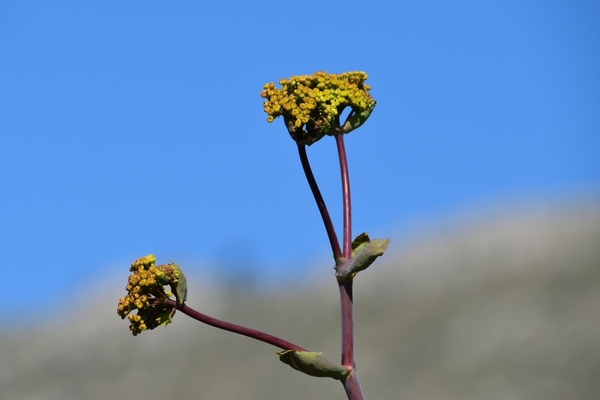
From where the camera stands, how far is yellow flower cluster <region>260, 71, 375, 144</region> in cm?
396

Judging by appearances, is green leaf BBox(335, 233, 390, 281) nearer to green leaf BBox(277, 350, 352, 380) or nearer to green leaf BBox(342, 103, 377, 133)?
green leaf BBox(277, 350, 352, 380)

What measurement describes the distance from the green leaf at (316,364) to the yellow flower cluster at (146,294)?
2.00 ft

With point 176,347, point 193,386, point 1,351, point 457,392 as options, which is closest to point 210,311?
point 176,347

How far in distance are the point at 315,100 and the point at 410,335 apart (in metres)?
41.5

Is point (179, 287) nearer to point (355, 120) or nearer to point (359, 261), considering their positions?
point (359, 261)

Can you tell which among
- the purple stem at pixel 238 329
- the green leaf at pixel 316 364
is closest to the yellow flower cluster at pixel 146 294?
the purple stem at pixel 238 329

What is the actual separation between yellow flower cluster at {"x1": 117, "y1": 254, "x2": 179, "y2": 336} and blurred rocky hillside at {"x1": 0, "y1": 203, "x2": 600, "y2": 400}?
29.5 metres

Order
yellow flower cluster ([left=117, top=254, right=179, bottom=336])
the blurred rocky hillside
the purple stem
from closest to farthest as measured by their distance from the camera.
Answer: the purple stem < yellow flower cluster ([left=117, top=254, right=179, bottom=336]) < the blurred rocky hillside

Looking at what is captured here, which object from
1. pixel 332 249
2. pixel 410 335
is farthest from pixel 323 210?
pixel 410 335

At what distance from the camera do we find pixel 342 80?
414 cm

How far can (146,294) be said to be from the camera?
388cm

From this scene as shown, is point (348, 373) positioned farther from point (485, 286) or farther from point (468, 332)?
point (485, 286)

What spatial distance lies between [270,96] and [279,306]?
51.8 m

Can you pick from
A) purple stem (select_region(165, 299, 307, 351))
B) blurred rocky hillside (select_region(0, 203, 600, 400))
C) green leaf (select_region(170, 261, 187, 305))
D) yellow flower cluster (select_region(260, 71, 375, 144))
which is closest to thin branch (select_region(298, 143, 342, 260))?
yellow flower cluster (select_region(260, 71, 375, 144))
